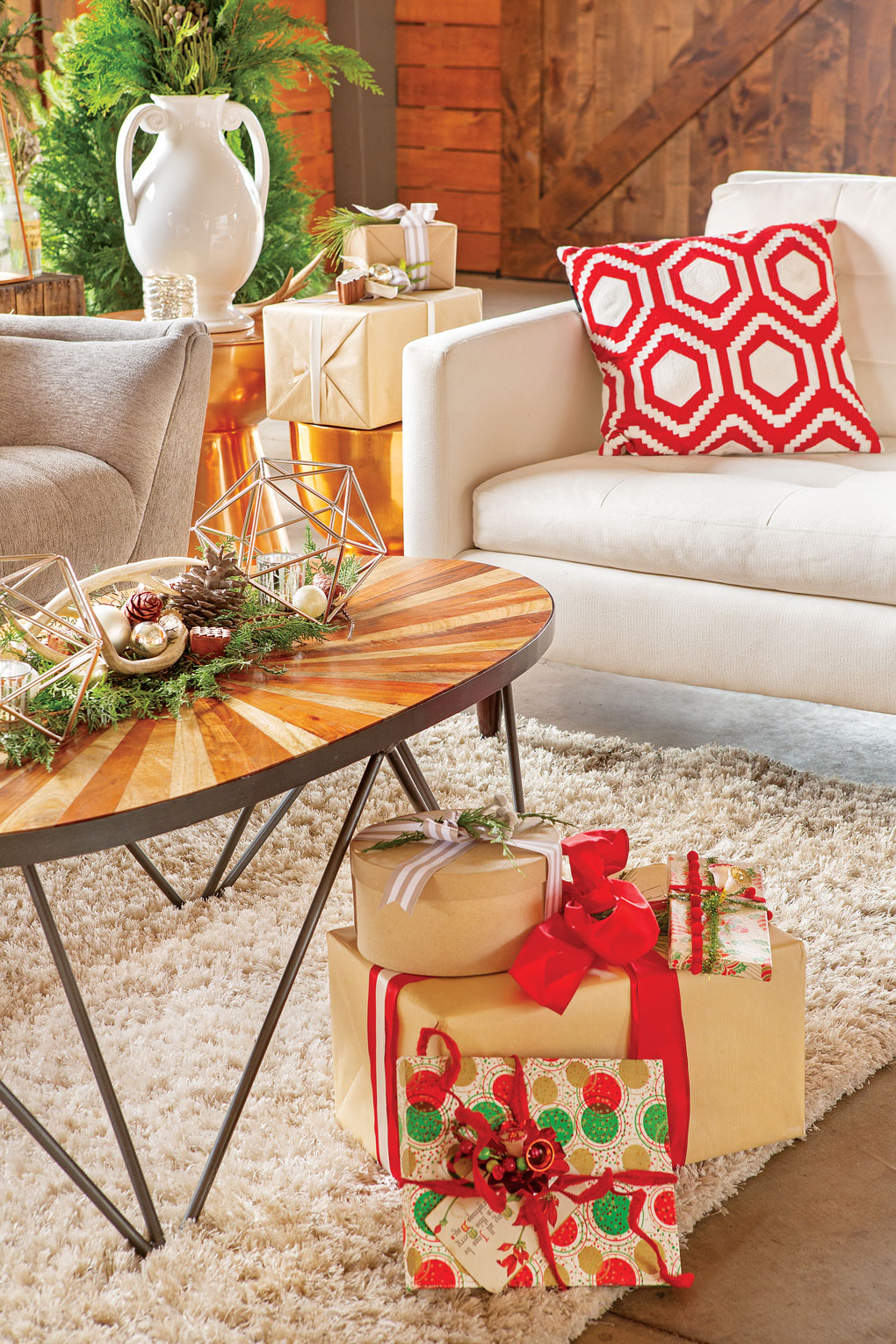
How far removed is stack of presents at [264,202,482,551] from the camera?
112 inches

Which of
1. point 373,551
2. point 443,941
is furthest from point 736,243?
point 443,941

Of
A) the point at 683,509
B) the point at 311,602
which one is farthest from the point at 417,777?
the point at 683,509

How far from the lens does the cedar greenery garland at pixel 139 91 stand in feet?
9.64

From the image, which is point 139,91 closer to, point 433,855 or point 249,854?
point 249,854

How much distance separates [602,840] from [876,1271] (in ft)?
1.48

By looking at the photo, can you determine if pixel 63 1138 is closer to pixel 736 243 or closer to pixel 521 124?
pixel 736 243

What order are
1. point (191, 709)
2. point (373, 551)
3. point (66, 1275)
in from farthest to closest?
point (373, 551) < point (191, 709) < point (66, 1275)

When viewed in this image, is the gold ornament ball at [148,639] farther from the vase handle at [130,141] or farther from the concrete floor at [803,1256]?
the vase handle at [130,141]

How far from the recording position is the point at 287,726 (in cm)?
128

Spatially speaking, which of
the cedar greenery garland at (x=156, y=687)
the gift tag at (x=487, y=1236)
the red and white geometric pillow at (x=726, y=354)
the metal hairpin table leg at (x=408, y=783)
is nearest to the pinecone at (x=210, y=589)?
the cedar greenery garland at (x=156, y=687)

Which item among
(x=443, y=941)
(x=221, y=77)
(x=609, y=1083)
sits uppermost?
(x=221, y=77)

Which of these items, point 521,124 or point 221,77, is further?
point 521,124

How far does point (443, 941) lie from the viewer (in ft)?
4.08

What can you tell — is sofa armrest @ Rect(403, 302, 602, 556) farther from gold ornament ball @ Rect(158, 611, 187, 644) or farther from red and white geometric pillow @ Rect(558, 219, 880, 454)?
gold ornament ball @ Rect(158, 611, 187, 644)
